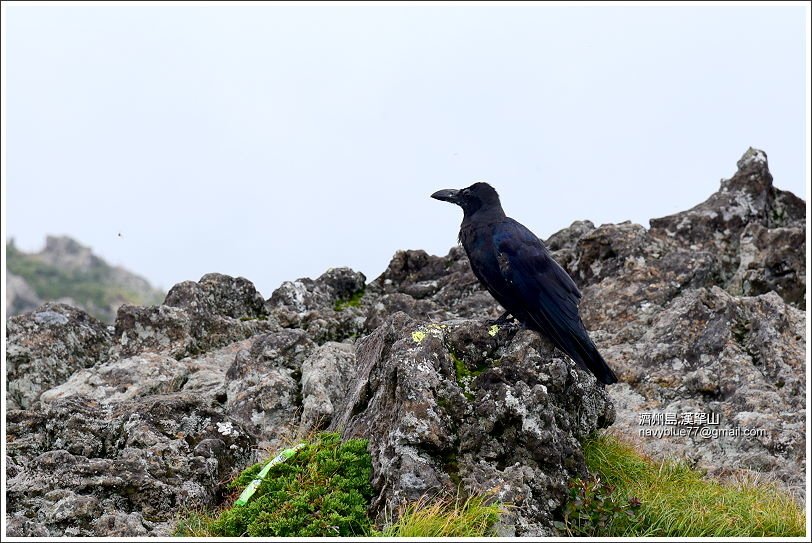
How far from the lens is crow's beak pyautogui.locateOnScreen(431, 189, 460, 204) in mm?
8922

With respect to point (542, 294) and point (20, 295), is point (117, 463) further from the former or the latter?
point (20, 295)

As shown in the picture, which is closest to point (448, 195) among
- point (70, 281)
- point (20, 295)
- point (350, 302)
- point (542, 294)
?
point (542, 294)

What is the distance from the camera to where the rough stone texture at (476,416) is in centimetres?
693

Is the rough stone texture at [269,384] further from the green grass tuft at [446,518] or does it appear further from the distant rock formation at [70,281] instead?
the distant rock formation at [70,281]

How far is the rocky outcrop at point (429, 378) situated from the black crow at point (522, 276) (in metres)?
0.19

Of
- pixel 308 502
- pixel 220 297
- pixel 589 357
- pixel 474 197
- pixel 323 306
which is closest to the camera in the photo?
pixel 308 502

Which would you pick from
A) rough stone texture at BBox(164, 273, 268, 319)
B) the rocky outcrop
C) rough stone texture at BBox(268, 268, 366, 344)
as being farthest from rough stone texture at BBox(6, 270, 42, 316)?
the rocky outcrop

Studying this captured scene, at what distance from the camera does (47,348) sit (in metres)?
11.9

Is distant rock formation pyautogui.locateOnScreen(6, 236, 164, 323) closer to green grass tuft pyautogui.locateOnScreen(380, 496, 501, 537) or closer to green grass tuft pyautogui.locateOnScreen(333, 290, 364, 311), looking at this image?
green grass tuft pyautogui.locateOnScreen(333, 290, 364, 311)

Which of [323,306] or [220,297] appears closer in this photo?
[220,297]

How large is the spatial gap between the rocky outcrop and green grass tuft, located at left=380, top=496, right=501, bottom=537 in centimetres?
13

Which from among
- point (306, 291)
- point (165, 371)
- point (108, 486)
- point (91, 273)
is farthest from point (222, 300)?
point (91, 273)

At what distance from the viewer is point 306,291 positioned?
45.4 feet

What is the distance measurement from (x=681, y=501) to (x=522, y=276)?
7.55ft
